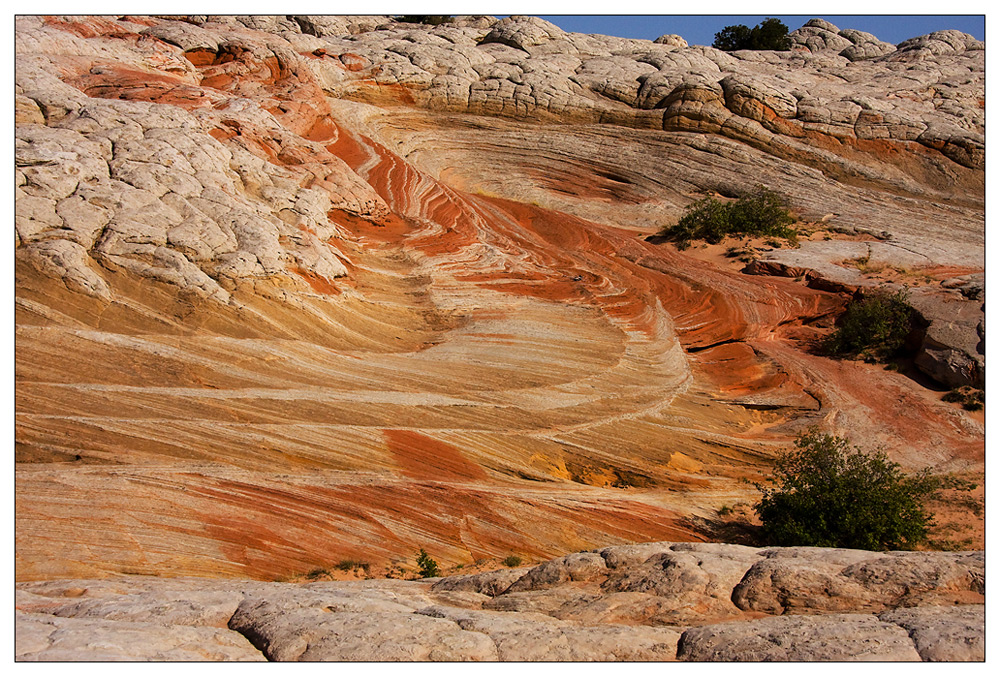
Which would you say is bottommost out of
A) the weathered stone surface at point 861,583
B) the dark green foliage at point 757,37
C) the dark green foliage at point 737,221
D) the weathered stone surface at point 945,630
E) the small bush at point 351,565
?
the small bush at point 351,565

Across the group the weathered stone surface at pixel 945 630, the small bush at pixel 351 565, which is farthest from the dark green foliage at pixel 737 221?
the weathered stone surface at pixel 945 630

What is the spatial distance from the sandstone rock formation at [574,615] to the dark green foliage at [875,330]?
10007mm

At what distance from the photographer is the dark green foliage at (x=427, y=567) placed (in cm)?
1004

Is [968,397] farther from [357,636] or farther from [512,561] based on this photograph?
[357,636]

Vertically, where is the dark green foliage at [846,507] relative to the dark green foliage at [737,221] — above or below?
below

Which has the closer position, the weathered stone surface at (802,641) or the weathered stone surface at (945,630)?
the weathered stone surface at (945,630)

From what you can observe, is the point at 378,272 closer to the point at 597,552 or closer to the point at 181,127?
the point at 181,127

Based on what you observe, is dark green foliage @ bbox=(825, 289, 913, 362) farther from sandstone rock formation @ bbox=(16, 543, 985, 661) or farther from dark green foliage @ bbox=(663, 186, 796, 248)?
sandstone rock formation @ bbox=(16, 543, 985, 661)

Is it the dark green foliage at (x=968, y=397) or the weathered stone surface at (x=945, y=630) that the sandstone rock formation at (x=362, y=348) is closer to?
the dark green foliage at (x=968, y=397)

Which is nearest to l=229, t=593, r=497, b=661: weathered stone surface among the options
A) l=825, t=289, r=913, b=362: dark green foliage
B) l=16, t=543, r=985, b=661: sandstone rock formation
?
l=16, t=543, r=985, b=661: sandstone rock formation

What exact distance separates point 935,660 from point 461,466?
290 inches

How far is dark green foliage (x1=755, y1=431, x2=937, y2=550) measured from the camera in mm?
10734

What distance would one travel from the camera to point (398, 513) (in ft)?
35.7

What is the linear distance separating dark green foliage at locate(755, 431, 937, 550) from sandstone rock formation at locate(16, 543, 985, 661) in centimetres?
339
